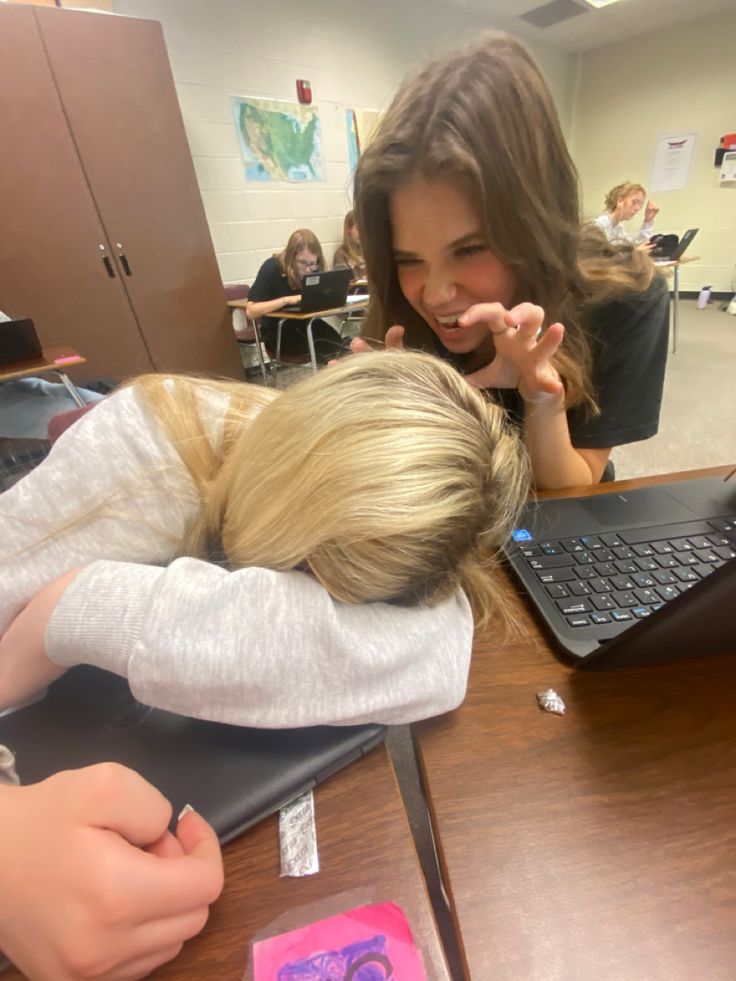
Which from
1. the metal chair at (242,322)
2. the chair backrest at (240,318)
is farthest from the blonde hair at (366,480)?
the chair backrest at (240,318)

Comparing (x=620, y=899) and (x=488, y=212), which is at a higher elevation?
(x=488, y=212)

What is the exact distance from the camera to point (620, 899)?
0.25 meters

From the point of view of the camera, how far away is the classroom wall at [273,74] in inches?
101

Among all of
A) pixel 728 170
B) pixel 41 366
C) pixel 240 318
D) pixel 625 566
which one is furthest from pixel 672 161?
pixel 625 566

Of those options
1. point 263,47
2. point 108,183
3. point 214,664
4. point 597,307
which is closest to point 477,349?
point 597,307

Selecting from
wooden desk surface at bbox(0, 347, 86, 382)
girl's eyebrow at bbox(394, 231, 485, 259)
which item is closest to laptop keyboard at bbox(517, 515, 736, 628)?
girl's eyebrow at bbox(394, 231, 485, 259)

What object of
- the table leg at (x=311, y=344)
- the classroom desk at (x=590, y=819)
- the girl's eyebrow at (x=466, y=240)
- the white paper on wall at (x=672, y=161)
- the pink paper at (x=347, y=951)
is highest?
the white paper on wall at (x=672, y=161)

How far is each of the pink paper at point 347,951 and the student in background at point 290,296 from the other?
244 cm

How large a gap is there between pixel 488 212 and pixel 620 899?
0.72m

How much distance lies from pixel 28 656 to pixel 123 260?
2.68m

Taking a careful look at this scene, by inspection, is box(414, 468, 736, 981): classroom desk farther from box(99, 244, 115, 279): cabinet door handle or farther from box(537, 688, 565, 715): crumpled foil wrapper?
box(99, 244, 115, 279): cabinet door handle

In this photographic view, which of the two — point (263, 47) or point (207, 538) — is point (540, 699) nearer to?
point (207, 538)

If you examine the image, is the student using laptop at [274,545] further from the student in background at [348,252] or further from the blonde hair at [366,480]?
the student in background at [348,252]

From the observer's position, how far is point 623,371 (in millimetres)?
830
